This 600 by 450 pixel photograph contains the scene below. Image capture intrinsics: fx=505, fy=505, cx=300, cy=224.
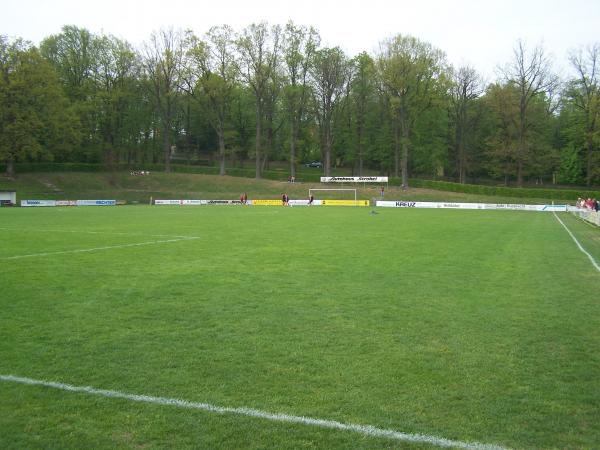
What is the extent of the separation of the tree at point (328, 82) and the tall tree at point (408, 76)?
20.5 ft

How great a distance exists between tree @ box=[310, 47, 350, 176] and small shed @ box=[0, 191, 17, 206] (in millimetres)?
40884

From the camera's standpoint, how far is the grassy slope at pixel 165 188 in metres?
63.1

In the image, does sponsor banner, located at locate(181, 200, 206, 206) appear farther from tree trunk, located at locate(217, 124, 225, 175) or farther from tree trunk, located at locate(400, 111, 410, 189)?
tree trunk, located at locate(400, 111, 410, 189)

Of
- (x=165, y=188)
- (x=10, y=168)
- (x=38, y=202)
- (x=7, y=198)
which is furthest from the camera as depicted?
(x=165, y=188)

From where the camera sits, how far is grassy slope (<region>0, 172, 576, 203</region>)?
63094 mm

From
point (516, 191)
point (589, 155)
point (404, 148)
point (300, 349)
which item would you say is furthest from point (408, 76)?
point (300, 349)

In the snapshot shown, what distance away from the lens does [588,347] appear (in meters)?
6.48

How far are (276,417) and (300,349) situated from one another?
185cm

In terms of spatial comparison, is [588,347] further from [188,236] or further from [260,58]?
[260,58]

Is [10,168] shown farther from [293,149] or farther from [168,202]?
[293,149]

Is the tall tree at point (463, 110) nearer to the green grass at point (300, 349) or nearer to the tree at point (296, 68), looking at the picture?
the tree at point (296, 68)

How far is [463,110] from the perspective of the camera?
75688 millimetres

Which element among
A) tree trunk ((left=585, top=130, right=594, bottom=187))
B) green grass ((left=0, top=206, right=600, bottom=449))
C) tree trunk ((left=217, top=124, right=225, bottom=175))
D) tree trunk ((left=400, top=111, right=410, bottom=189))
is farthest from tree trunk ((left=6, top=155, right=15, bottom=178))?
tree trunk ((left=585, top=130, right=594, bottom=187))

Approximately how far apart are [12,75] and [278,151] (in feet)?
145
